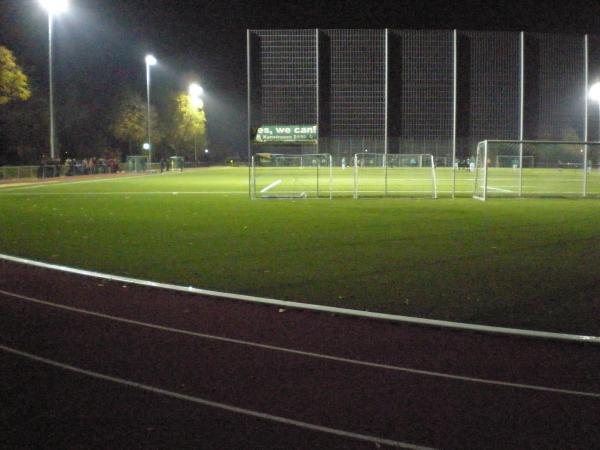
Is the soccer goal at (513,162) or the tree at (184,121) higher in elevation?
the tree at (184,121)

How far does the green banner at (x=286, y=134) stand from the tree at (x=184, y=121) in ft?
178

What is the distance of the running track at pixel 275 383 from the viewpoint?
5141 millimetres

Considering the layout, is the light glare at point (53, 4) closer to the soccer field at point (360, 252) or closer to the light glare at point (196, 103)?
the soccer field at point (360, 252)

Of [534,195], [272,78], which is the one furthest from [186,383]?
[272,78]

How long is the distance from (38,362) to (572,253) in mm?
10557

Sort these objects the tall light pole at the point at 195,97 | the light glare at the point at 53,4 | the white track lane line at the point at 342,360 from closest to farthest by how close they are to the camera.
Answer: the white track lane line at the point at 342,360 → the light glare at the point at 53,4 → the tall light pole at the point at 195,97

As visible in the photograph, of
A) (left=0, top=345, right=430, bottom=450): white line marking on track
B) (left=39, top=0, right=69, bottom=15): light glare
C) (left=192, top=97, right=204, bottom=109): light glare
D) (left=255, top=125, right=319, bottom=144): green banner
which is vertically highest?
(left=39, top=0, right=69, bottom=15): light glare

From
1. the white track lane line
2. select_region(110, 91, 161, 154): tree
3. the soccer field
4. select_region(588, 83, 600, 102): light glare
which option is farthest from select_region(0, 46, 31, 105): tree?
the white track lane line

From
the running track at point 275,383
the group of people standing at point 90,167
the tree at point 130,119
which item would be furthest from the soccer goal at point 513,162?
the running track at point 275,383

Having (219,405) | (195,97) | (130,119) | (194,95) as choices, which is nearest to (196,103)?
(195,97)

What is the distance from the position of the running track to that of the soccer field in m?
1.40

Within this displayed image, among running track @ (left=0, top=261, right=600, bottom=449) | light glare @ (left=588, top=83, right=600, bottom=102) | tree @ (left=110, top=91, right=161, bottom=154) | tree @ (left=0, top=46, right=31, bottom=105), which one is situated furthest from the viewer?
tree @ (left=110, top=91, right=161, bottom=154)

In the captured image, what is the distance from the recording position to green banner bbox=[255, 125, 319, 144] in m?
36.6

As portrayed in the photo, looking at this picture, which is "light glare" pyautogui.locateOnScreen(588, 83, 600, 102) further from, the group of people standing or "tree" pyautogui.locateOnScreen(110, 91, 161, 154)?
"tree" pyautogui.locateOnScreen(110, 91, 161, 154)
